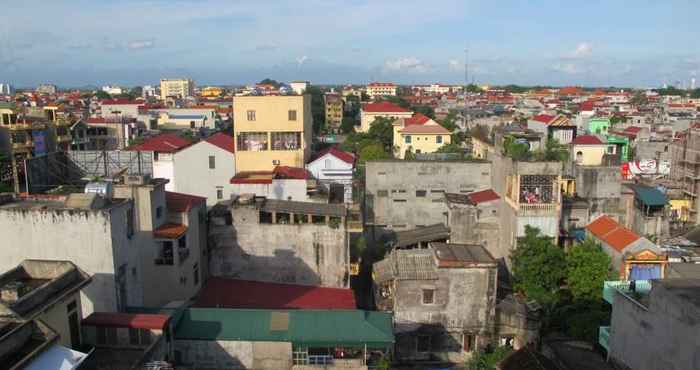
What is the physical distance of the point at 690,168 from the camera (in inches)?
1433

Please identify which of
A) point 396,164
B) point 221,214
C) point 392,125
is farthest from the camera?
point 392,125

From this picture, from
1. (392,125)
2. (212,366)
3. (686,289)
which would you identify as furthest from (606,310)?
(392,125)

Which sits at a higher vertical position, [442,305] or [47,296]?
[47,296]

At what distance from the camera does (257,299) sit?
20094 millimetres

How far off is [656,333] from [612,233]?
10646 millimetres

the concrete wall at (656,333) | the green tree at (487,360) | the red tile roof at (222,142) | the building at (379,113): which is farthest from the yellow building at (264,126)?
the building at (379,113)

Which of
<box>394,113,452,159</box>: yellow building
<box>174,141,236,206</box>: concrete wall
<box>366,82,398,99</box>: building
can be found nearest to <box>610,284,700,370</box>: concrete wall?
<box>174,141,236,206</box>: concrete wall

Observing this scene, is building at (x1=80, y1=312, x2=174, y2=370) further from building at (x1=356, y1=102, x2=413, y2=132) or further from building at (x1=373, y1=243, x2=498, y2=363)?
building at (x1=356, y1=102, x2=413, y2=132)

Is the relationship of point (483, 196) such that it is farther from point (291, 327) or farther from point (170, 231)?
point (170, 231)

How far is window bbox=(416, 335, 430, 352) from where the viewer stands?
18.9 meters

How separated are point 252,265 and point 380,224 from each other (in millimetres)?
10319

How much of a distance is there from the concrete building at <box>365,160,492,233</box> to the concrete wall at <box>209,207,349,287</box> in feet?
26.8

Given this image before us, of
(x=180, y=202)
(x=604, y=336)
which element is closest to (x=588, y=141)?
(x=604, y=336)

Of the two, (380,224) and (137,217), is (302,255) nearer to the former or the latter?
(137,217)
